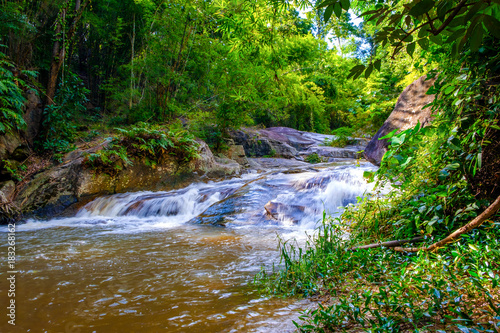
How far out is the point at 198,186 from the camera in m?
8.79

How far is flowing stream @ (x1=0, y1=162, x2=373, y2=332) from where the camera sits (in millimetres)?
1938

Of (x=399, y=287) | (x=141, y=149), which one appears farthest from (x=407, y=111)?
(x=141, y=149)

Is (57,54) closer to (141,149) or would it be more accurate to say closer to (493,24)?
(141,149)

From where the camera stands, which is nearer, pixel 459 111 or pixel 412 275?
pixel 412 275

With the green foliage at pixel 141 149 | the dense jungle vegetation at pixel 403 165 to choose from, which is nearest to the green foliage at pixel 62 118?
the dense jungle vegetation at pixel 403 165

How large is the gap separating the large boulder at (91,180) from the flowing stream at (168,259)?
1.87 feet

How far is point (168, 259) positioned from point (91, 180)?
5795mm

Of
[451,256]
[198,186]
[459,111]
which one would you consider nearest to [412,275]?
[451,256]

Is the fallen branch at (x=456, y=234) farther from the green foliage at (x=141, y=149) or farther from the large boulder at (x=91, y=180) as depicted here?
the green foliage at (x=141, y=149)

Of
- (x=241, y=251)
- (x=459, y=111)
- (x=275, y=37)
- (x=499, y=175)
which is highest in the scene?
(x=275, y=37)

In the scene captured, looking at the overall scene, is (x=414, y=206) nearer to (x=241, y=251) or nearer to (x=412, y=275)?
(x=412, y=275)

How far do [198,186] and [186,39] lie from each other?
5.79 meters

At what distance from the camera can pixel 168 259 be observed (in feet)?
11.1

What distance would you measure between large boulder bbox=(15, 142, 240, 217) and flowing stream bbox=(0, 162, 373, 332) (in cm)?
57
